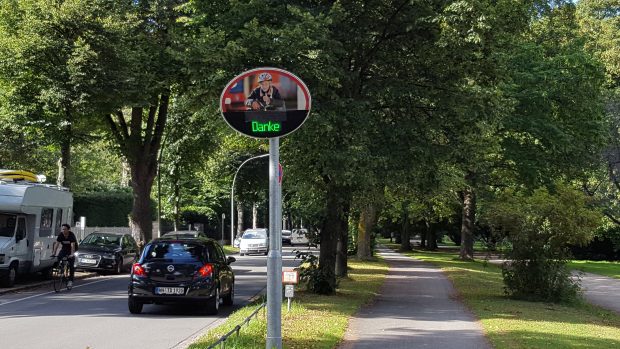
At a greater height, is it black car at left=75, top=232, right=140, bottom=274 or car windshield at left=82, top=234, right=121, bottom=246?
car windshield at left=82, top=234, right=121, bottom=246

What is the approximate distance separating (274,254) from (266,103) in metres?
1.59

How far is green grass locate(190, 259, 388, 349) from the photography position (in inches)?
394

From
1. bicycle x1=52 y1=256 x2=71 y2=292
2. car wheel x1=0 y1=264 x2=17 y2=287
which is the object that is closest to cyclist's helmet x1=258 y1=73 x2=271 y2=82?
bicycle x1=52 y1=256 x2=71 y2=292

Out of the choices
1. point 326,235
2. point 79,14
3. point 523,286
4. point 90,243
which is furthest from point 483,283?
point 79,14

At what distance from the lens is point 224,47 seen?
14.6 metres

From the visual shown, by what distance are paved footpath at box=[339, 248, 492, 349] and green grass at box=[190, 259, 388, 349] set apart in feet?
0.95

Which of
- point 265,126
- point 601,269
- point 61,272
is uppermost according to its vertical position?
point 265,126

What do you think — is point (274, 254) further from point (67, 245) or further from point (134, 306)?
point (67, 245)

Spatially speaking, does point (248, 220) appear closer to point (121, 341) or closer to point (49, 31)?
point (49, 31)

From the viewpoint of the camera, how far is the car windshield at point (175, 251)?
14445 mm

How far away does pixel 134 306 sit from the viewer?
1438cm

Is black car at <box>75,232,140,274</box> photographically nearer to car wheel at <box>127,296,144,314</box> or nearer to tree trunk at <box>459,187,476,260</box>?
car wheel at <box>127,296,144,314</box>

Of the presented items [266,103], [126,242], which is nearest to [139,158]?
[126,242]

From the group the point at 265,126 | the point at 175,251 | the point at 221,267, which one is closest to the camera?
the point at 265,126
